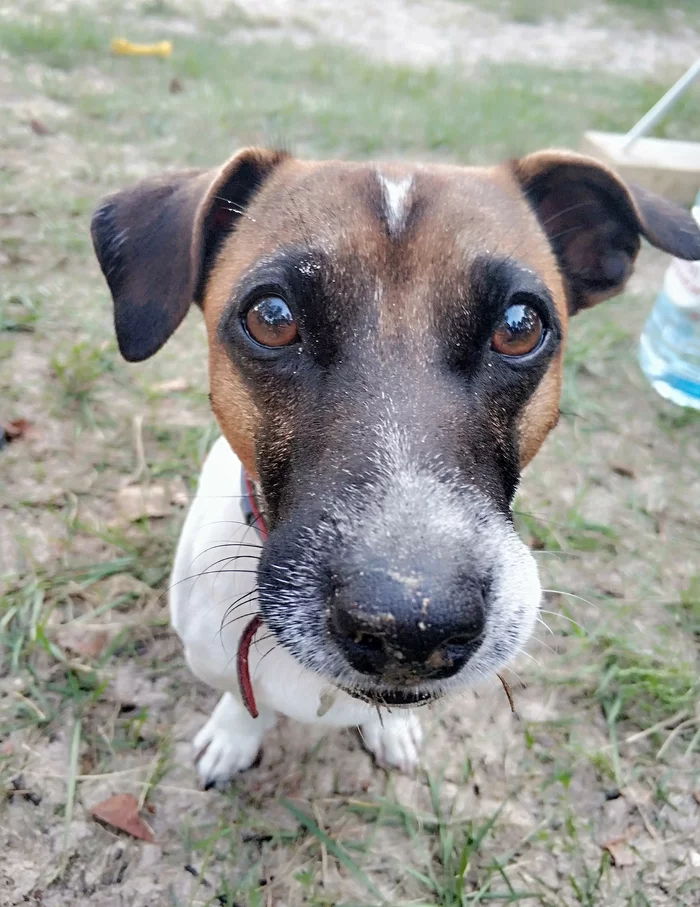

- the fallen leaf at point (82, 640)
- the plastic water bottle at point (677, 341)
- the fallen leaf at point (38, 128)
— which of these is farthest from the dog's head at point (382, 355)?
the fallen leaf at point (38, 128)

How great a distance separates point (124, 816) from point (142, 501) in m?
1.59

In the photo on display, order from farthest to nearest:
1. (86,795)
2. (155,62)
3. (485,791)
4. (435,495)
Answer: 1. (155,62)
2. (485,791)
3. (86,795)
4. (435,495)

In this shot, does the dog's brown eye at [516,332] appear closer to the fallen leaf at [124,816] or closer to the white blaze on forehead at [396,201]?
the white blaze on forehead at [396,201]

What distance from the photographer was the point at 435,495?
65.6 inches

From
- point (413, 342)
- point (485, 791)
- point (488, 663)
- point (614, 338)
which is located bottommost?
point (485, 791)

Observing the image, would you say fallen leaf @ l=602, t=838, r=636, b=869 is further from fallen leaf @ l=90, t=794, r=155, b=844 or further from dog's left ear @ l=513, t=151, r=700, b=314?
dog's left ear @ l=513, t=151, r=700, b=314

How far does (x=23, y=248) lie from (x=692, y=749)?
17.0 feet

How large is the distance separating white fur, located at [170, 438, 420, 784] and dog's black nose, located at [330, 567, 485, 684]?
0.67 meters

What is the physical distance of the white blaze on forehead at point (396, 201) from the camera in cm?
208

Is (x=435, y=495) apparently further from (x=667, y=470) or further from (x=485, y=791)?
(x=667, y=470)

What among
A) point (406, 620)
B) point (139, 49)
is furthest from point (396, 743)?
point (139, 49)

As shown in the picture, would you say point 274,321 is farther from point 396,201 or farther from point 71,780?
point 71,780

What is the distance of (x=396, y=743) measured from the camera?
109 inches

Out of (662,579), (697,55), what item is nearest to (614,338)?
(662,579)
